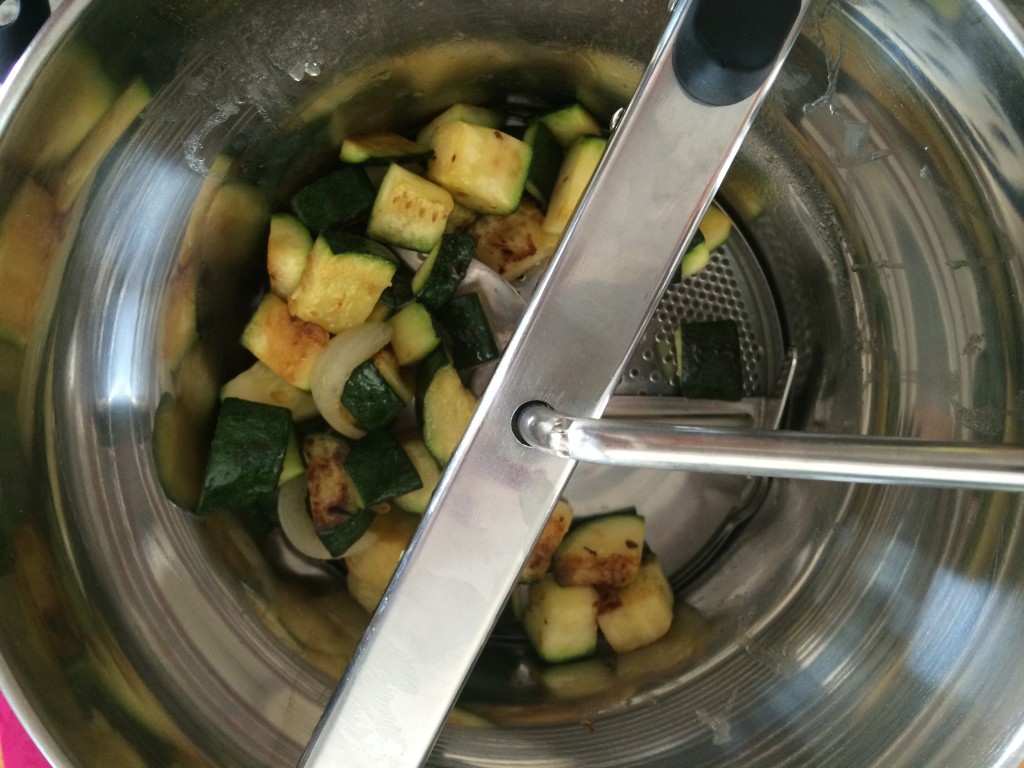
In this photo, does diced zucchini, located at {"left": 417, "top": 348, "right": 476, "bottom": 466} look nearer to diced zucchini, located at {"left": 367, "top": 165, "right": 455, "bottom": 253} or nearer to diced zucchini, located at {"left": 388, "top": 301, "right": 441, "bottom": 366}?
diced zucchini, located at {"left": 388, "top": 301, "right": 441, "bottom": 366}

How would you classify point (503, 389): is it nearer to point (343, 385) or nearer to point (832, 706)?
point (343, 385)

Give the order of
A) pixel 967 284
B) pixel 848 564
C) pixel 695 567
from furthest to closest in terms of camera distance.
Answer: pixel 695 567
pixel 848 564
pixel 967 284

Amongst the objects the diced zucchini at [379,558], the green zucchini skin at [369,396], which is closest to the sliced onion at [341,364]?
the green zucchini skin at [369,396]

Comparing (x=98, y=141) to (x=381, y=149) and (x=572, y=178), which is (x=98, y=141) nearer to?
(x=381, y=149)

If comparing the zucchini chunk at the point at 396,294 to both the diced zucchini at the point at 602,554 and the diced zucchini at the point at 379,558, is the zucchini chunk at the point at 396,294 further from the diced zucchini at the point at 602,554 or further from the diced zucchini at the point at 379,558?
the diced zucchini at the point at 602,554

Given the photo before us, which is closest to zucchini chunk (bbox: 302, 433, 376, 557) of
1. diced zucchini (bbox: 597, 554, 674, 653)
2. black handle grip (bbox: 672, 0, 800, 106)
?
diced zucchini (bbox: 597, 554, 674, 653)

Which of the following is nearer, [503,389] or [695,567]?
[503,389]

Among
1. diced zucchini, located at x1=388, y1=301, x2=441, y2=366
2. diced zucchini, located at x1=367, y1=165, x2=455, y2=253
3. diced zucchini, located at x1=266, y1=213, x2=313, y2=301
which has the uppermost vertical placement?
diced zucchini, located at x1=367, y1=165, x2=455, y2=253

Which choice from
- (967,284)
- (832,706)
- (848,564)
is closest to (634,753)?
(832,706)
